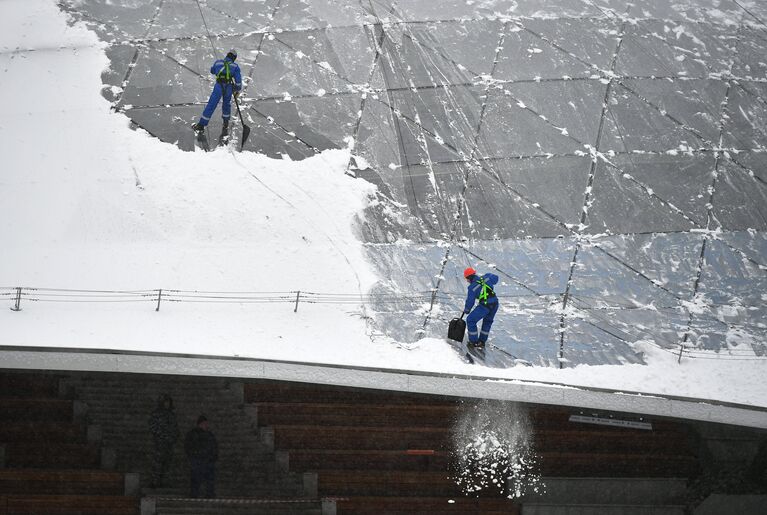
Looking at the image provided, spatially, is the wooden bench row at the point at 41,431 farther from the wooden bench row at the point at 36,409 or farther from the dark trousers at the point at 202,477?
the dark trousers at the point at 202,477

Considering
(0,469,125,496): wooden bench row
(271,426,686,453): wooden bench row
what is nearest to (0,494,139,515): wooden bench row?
(0,469,125,496): wooden bench row

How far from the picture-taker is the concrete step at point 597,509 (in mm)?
12492

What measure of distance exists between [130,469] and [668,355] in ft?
22.5

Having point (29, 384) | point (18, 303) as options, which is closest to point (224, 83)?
point (18, 303)

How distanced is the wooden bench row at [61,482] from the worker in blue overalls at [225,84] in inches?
188

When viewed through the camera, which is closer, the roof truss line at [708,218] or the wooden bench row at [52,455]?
the roof truss line at [708,218]

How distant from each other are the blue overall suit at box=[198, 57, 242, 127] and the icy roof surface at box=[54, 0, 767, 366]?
1.79 feet

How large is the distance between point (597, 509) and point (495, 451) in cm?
152

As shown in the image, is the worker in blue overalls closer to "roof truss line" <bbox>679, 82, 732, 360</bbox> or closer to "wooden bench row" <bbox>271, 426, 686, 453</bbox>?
"wooden bench row" <bbox>271, 426, 686, 453</bbox>

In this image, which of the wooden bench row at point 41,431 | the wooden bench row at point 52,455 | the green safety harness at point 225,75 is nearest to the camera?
the wooden bench row at point 52,455

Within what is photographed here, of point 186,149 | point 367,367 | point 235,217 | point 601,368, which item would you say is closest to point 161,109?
point 186,149

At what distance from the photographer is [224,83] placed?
12.5m

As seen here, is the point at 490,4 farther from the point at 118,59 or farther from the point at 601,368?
the point at 601,368

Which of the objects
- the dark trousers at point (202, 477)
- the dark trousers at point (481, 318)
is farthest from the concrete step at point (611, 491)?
the dark trousers at point (202, 477)
